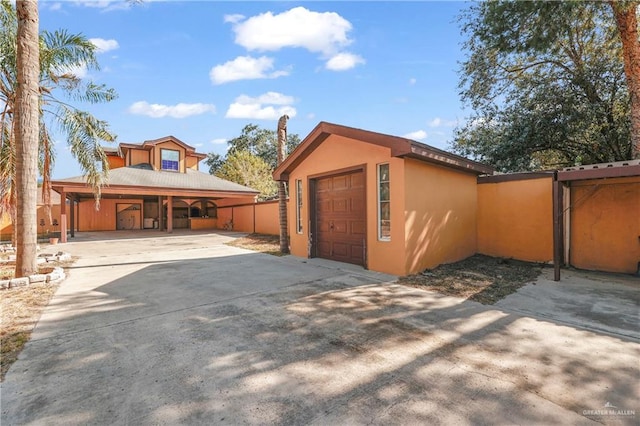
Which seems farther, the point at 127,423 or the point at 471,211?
the point at 471,211

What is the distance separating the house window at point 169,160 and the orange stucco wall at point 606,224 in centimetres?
2035

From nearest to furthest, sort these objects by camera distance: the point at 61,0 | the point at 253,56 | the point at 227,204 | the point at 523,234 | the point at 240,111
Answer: the point at 61,0 → the point at 523,234 → the point at 253,56 → the point at 227,204 → the point at 240,111

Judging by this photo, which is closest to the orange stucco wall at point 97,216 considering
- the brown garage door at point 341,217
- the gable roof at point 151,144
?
the gable roof at point 151,144

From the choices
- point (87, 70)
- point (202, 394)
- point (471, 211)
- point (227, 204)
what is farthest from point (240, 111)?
point (202, 394)

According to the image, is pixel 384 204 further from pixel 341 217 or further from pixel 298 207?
pixel 298 207

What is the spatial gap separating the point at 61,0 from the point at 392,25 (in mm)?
8643

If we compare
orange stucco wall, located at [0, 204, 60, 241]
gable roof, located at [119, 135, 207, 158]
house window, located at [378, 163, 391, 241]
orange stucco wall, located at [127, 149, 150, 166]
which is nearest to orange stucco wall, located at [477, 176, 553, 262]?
house window, located at [378, 163, 391, 241]

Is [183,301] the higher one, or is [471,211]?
[471,211]

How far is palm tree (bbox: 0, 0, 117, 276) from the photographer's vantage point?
803 cm

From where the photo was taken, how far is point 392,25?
931 centimetres

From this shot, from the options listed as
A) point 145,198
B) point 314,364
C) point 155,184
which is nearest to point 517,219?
point 314,364

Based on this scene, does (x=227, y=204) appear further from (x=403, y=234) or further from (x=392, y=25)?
(x=403, y=234)

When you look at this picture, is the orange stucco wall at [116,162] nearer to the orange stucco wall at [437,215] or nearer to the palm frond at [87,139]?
the palm frond at [87,139]

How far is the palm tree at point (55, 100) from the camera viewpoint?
8.03 meters
